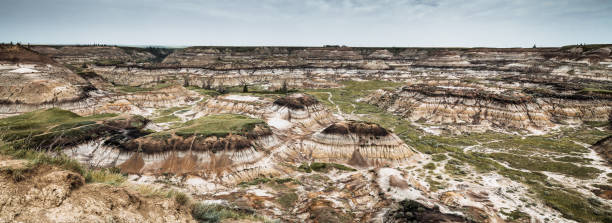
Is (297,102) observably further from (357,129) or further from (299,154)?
(357,129)

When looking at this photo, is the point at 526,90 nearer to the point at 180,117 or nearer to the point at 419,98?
the point at 419,98

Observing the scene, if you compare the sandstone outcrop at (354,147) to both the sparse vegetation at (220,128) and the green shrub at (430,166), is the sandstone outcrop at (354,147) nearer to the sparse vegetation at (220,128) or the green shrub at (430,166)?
the green shrub at (430,166)

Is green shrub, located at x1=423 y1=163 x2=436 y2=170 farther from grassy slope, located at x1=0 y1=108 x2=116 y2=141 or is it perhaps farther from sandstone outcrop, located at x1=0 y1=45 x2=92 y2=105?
sandstone outcrop, located at x1=0 y1=45 x2=92 y2=105

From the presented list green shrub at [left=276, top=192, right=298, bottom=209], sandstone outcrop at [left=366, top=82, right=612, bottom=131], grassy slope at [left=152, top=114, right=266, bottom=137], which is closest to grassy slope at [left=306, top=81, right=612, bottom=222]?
sandstone outcrop at [left=366, top=82, right=612, bottom=131]

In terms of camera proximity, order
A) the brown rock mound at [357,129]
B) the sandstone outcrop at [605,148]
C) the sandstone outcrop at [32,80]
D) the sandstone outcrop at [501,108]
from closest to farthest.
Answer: the sandstone outcrop at [605,148] < the brown rock mound at [357,129] < the sandstone outcrop at [32,80] < the sandstone outcrop at [501,108]

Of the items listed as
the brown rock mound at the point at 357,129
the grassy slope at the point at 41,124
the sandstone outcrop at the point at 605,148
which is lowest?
the sandstone outcrop at the point at 605,148

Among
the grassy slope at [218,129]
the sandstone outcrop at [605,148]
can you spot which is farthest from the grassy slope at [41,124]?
the sandstone outcrop at [605,148]

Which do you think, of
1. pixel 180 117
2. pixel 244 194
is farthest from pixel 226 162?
pixel 180 117

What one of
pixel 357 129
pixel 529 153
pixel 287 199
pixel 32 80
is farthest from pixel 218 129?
pixel 32 80

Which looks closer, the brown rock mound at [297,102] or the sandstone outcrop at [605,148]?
the sandstone outcrop at [605,148]
